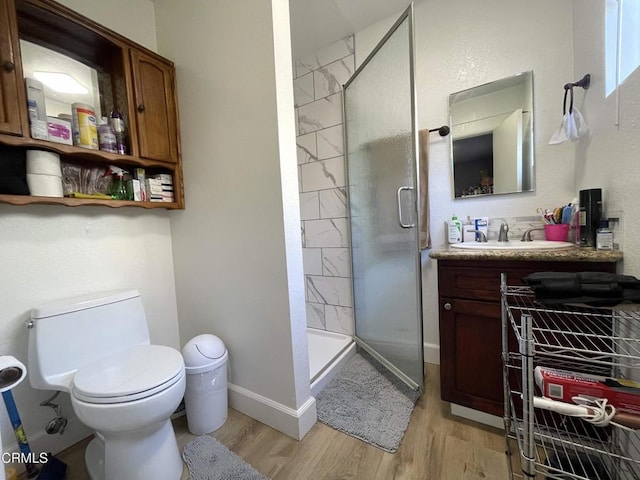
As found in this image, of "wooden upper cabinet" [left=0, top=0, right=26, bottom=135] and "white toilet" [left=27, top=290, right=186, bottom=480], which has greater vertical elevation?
"wooden upper cabinet" [left=0, top=0, right=26, bottom=135]

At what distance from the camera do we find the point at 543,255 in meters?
1.01

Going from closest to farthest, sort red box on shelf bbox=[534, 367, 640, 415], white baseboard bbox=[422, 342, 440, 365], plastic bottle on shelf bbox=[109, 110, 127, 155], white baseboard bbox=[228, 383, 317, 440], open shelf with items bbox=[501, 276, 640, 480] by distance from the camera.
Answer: red box on shelf bbox=[534, 367, 640, 415]
open shelf with items bbox=[501, 276, 640, 480]
white baseboard bbox=[228, 383, 317, 440]
plastic bottle on shelf bbox=[109, 110, 127, 155]
white baseboard bbox=[422, 342, 440, 365]

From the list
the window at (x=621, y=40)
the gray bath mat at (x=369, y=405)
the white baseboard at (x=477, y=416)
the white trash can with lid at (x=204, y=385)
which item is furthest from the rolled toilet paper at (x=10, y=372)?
the window at (x=621, y=40)

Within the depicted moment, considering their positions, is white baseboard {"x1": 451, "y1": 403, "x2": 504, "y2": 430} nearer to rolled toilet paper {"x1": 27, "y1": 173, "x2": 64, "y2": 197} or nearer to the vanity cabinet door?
the vanity cabinet door

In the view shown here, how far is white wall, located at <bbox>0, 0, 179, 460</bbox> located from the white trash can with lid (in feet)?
1.60

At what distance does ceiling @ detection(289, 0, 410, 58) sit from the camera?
1.66 metres

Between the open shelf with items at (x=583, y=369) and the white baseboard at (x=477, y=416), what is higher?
the open shelf with items at (x=583, y=369)

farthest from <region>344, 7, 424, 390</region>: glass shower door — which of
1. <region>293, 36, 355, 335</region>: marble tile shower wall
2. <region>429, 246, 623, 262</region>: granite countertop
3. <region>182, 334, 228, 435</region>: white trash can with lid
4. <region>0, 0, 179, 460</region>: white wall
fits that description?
<region>0, 0, 179, 460</region>: white wall

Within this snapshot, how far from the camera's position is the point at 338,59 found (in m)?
2.01

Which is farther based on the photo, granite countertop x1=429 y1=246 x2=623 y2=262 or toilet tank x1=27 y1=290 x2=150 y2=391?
toilet tank x1=27 y1=290 x2=150 y2=391

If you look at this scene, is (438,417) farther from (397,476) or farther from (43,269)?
(43,269)

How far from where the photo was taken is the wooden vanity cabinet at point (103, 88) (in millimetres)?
1001

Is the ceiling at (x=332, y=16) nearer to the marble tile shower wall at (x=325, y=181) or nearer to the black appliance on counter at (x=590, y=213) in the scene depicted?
the marble tile shower wall at (x=325, y=181)

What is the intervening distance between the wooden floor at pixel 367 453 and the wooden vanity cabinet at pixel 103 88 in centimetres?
128
